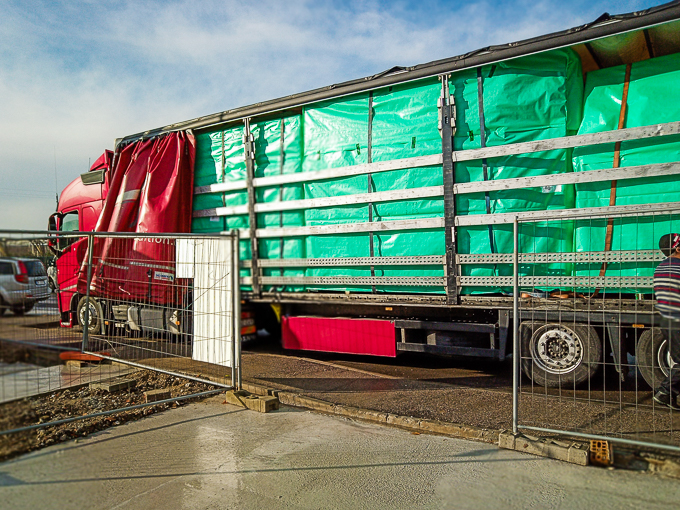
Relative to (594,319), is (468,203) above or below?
above

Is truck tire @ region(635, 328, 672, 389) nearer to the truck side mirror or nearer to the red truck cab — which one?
the red truck cab

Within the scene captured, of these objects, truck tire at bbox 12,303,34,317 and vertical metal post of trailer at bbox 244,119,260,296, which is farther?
vertical metal post of trailer at bbox 244,119,260,296

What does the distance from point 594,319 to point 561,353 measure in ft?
1.75

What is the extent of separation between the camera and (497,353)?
596 centimetres

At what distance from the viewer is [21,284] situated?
417 cm

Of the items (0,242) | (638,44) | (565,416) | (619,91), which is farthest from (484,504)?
(638,44)

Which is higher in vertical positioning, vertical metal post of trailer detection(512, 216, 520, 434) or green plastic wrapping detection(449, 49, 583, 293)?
green plastic wrapping detection(449, 49, 583, 293)

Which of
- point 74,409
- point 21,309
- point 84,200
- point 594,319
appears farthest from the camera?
point 84,200

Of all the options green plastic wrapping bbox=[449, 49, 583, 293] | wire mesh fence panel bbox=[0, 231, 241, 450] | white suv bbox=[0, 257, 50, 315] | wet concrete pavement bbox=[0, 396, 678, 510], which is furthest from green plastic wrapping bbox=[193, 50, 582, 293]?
white suv bbox=[0, 257, 50, 315]

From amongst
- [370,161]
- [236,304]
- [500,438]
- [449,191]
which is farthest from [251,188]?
[500,438]

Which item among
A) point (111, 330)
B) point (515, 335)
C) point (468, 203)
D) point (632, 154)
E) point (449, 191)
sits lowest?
point (111, 330)

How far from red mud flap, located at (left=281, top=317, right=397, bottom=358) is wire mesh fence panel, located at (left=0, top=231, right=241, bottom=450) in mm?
1297

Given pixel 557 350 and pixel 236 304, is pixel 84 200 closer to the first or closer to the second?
pixel 236 304

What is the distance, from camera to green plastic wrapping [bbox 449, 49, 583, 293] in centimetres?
555
